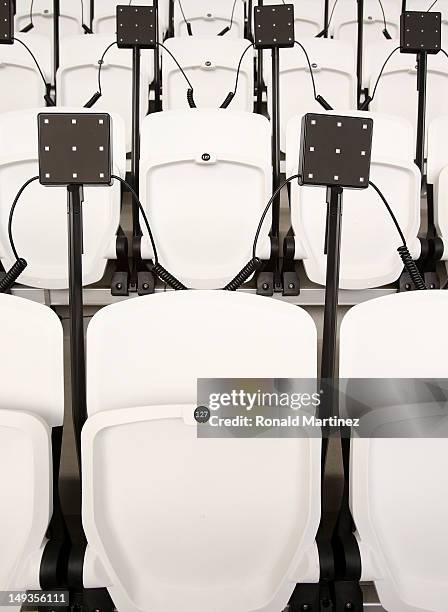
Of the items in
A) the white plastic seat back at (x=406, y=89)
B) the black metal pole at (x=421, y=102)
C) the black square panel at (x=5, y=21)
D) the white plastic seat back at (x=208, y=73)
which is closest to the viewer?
the black square panel at (x=5, y=21)

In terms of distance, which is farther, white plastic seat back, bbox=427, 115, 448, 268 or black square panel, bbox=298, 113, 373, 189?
white plastic seat back, bbox=427, 115, 448, 268

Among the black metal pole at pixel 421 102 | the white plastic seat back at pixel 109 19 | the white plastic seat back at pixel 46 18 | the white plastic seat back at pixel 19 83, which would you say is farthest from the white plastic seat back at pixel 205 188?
the white plastic seat back at pixel 46 18

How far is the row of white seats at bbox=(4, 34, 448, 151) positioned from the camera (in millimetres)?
2789

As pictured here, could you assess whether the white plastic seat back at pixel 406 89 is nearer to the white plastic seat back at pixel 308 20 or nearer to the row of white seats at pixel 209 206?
the row of white seats at pixel 209 206

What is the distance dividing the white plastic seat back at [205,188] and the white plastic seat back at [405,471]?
910 millimetres

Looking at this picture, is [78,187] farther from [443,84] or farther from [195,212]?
[443,84]

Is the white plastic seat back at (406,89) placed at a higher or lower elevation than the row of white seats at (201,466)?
higher

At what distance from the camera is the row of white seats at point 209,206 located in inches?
77.2

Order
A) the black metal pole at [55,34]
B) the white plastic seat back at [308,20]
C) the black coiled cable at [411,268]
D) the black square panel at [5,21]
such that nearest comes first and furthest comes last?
the black coiled cable at [411,268], the black square panel at [5,21], the black metal pole at [55,34], the white plastic seat back at [308,20]

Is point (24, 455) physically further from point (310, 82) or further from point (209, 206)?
point (310, 82)

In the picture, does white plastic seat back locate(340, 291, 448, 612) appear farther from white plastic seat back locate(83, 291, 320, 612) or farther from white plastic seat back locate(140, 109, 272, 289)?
white plastic seat back locate(140, 109, 272, 289)

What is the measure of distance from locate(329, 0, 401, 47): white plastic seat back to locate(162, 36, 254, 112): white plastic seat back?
1.29 meters

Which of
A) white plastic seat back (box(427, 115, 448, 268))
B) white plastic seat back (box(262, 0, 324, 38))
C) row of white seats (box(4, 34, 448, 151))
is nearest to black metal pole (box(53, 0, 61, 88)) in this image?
row of white seats (box(4, 34, 448, 151))

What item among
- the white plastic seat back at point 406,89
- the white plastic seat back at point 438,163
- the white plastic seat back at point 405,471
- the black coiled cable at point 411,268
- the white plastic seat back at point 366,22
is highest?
the white plastic seat back at point 366,22
